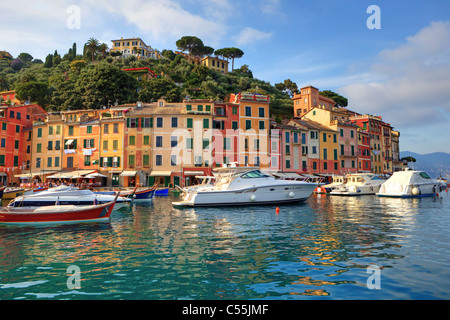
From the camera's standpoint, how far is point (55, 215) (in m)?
16.1

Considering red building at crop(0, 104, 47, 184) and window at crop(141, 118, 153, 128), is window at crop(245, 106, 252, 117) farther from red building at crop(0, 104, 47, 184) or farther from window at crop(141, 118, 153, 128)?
red building at crop(0, 104, 47, 184)

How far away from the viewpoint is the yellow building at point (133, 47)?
111m

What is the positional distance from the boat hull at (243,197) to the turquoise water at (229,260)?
328 inches

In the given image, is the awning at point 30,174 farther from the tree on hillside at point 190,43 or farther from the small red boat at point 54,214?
the tree on hillside at point 190,43

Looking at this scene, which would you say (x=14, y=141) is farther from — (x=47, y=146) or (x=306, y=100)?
(x=306, y=100)

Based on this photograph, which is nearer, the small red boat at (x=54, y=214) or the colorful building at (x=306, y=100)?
the small red boat at (x=54, y=214)

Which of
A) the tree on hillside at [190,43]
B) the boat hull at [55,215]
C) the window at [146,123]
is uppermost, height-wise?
the tree on hillside at [190,43]

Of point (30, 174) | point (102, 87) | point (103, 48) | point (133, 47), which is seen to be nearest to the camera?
point (30, 174)

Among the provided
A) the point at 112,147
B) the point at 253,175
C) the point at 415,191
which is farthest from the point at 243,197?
the point at 112,147

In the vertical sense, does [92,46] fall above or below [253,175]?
above

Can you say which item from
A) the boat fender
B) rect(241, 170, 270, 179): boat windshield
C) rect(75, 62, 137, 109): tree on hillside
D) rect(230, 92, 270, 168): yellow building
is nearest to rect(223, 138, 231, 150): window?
rect(230, 92, 270, 168): yellow building

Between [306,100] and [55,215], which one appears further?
[306,100]

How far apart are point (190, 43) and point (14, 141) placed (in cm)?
7243

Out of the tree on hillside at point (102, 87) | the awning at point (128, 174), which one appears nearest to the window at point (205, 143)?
the awning at point (128, 174)
